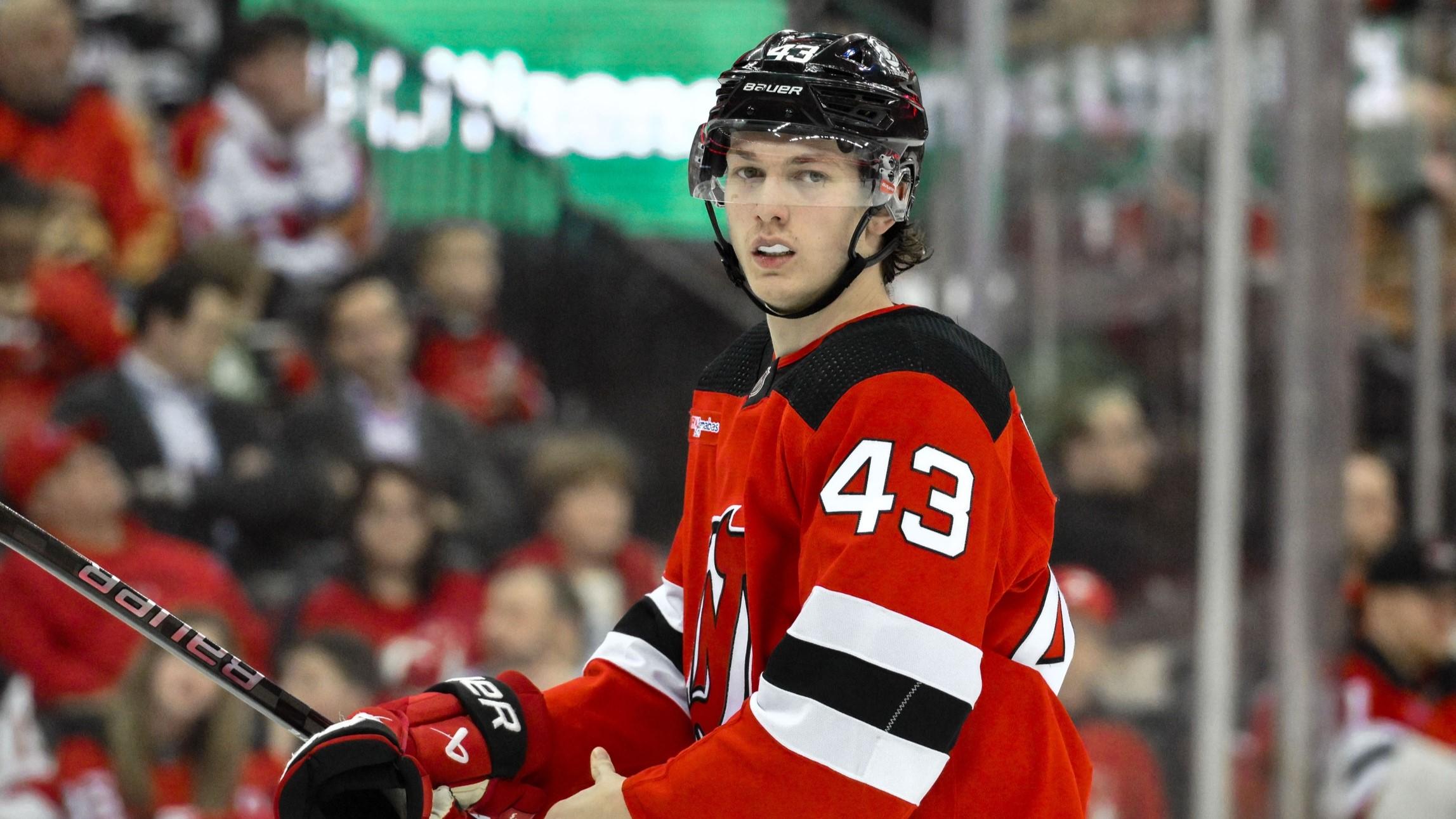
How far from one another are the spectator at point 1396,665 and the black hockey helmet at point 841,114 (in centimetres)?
288

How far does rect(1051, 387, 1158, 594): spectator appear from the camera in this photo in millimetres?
4195

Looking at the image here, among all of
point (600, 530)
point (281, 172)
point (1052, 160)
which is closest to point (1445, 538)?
point (1052, 160)

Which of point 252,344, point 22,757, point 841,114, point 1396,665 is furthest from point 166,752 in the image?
point 1396,665

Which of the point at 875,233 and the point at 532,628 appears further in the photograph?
the point at 532,628

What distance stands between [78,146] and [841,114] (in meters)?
2.42

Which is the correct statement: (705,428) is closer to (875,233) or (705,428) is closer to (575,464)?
(875,233)

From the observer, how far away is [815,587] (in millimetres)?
1340

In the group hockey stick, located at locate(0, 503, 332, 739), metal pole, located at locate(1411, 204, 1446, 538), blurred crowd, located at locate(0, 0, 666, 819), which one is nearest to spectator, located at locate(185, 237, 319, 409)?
blurred crowd, located at locate(0, 0, 666, 819)

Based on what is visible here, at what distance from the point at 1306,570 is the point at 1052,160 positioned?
1275mm

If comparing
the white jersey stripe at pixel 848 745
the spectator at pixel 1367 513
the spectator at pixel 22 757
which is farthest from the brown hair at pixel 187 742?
the spectator at pixel 1367 513

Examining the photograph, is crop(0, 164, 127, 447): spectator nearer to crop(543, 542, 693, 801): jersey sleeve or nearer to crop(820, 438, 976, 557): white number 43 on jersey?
crop(543, 542, 693, 801): jersey sleeve

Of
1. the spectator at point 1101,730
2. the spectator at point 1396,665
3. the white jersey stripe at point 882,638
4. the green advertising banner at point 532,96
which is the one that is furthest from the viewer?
the spectator at point 1101,730

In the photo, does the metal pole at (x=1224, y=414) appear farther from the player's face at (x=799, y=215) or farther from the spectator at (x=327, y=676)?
the player's face at (x=799, y=215)

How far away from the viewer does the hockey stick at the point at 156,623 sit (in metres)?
1.54
